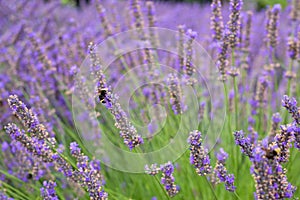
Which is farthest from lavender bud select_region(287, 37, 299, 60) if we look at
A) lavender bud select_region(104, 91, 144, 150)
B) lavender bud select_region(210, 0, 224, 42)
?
lavender bud select_region(104, 91, 144, 150)

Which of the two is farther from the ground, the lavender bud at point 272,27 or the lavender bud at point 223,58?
the lavender bud at point 272,27

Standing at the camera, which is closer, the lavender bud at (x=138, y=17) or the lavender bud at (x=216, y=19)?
the lavender bud at (x=216, y=19)

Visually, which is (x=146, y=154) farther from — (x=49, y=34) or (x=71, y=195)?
(x=49, y=34)

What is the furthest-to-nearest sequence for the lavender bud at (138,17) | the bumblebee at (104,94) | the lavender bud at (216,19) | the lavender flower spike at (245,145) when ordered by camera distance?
the lavender bud at (138,17) → the lavender bud at (216,19) → the bumblebee at (104,94) → the lavender flower spike at (245,145)

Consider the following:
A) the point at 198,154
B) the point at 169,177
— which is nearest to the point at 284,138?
the point at 198,154

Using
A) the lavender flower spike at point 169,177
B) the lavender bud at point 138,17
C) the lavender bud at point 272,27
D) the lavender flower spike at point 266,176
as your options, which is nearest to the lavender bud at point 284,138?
the lavender flower spike at point 266,176

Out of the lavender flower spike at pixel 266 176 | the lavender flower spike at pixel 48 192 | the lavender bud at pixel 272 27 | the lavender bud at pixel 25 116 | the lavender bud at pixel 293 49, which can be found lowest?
the lavender flower spike at pixel 266 176

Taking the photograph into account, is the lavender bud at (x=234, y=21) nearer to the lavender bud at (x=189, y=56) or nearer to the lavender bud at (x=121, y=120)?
the lavender bud at (x=189, y=56)

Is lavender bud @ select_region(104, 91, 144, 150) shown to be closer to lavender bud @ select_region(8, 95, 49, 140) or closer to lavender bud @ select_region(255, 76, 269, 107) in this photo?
lavender bud @ select_region(8, 95, 49, 140)
